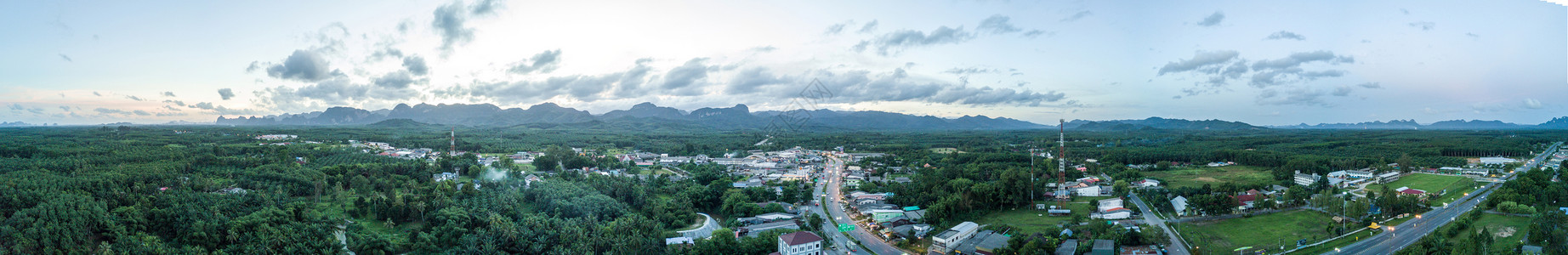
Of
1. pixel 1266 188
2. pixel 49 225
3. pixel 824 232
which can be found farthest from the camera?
pixel 1266 188

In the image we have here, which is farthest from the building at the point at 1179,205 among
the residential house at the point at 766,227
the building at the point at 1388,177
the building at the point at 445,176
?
the building at the point at 445,176

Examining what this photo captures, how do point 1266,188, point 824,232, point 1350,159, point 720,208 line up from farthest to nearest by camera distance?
point 1350,159
point 1266,188
point 720,208
point 824,232

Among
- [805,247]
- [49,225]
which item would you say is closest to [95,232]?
[49,225]

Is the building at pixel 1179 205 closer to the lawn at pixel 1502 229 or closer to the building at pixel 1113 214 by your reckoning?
the building at pixel 1113 214

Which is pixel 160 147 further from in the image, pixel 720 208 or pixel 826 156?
pixel 826 156

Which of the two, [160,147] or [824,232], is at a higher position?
[160,147]

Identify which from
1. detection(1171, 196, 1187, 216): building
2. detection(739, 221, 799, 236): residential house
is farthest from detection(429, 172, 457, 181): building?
detection(1171, 196, 1187, 216): building

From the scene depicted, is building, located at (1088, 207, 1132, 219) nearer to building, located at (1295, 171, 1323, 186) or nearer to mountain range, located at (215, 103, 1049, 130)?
building, located at (1295, 171, 1323, 186)

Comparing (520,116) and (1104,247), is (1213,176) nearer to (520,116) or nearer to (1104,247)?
(1104,247)
